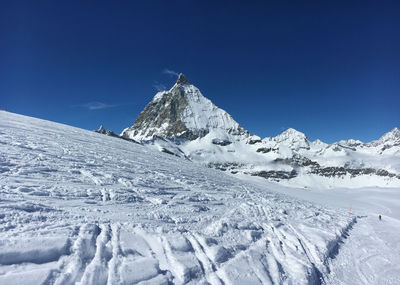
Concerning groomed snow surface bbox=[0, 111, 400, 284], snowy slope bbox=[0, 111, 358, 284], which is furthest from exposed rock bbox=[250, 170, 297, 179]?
snowy slope bbox=[0, 111, 358, 284]

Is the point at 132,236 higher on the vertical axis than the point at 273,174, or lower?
lower

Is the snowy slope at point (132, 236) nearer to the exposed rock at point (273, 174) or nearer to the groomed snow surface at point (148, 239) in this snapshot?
the groomed snow surface at point (148, 239)

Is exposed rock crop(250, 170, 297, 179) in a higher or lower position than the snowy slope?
higher

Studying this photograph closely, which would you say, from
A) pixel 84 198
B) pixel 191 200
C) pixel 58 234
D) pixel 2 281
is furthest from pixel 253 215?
pixel 2 281

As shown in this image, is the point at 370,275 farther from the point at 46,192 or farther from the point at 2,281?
the point at 46,192

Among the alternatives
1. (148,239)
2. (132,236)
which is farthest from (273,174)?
(132,236)

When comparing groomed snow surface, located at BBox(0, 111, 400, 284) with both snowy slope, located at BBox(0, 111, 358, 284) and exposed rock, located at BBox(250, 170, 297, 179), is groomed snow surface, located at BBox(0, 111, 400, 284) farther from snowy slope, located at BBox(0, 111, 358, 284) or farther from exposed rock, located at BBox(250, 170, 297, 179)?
exposed rock, located at BBox(250, 170, 297, 179)

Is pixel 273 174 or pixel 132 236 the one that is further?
pixel 273 174

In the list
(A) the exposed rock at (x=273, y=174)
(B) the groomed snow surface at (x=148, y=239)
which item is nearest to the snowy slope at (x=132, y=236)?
(B) the groomed snow surface at (x=148, y=239)

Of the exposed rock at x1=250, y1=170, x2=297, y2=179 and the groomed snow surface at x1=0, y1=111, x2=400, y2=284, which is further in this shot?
the exposed rock at x1=250, y1=170, x2=297, y2=179

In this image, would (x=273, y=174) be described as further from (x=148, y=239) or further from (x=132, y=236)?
(x=132, y=236)

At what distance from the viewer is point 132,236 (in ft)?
15.2

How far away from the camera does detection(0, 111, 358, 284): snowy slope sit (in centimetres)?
347

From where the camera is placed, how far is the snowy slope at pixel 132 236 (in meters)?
3.47
